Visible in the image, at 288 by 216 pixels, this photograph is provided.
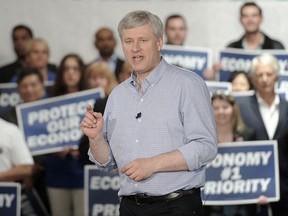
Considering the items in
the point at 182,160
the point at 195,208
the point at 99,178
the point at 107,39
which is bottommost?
the point at 99,178

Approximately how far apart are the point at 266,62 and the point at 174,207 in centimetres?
338

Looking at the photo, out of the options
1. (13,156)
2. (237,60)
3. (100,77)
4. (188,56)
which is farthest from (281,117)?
(13,156)

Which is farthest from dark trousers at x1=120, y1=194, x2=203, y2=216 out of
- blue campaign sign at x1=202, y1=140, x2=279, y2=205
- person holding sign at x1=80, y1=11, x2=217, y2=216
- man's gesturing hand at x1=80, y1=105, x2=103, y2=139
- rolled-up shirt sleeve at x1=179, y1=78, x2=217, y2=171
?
blue campaign sign at x1=202, y1=140, x2=279, y2=205

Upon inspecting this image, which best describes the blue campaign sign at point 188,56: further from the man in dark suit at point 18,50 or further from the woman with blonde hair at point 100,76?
the man in dark suit at point 18,50

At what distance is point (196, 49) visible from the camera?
619 centimetres

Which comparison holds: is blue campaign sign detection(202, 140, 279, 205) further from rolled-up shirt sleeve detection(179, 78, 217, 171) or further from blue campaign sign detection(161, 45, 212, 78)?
rolled-up shirt sleeve detection(179, 78, 217, 171)

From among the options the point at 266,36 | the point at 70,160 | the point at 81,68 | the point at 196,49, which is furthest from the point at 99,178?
the point at 266,36

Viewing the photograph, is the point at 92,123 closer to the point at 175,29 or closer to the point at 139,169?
the point at 139,169

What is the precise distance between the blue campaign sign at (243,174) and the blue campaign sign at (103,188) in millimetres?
696

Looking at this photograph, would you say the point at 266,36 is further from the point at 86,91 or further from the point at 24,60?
the point at 24,60

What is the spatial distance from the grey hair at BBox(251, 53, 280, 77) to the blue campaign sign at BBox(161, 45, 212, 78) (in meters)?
0.36

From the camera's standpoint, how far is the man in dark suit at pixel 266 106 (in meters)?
6.03

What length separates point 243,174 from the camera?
5.77 meters

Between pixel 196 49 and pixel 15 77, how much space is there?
4.75 feet
